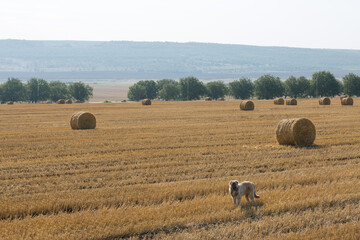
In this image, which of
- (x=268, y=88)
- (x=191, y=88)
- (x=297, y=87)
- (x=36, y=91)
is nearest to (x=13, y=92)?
(x=36, y=91)

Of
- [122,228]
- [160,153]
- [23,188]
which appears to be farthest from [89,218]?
[160,153]

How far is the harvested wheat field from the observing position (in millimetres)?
9219

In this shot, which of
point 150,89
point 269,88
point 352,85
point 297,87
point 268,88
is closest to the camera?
point 352,85

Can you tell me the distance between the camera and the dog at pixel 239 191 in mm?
10328

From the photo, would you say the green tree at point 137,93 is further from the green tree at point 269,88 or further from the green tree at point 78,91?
the green tree at point 269,88

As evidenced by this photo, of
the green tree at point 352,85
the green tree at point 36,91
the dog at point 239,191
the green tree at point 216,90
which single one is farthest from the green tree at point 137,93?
the dog at point 239,191

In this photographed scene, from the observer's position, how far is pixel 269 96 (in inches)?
4958

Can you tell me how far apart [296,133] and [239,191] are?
10.1m

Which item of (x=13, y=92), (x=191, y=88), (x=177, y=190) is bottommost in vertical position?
(x=177, y=190)

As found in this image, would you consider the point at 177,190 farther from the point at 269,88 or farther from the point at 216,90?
the point at 216,90

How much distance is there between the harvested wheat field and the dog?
209 mm

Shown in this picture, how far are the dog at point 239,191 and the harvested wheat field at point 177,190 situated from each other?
0.21m

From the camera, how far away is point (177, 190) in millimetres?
11883

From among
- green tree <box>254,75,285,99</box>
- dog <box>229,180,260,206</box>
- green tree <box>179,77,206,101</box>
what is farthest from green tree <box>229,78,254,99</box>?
dog <box>229,180,260,206</box>
